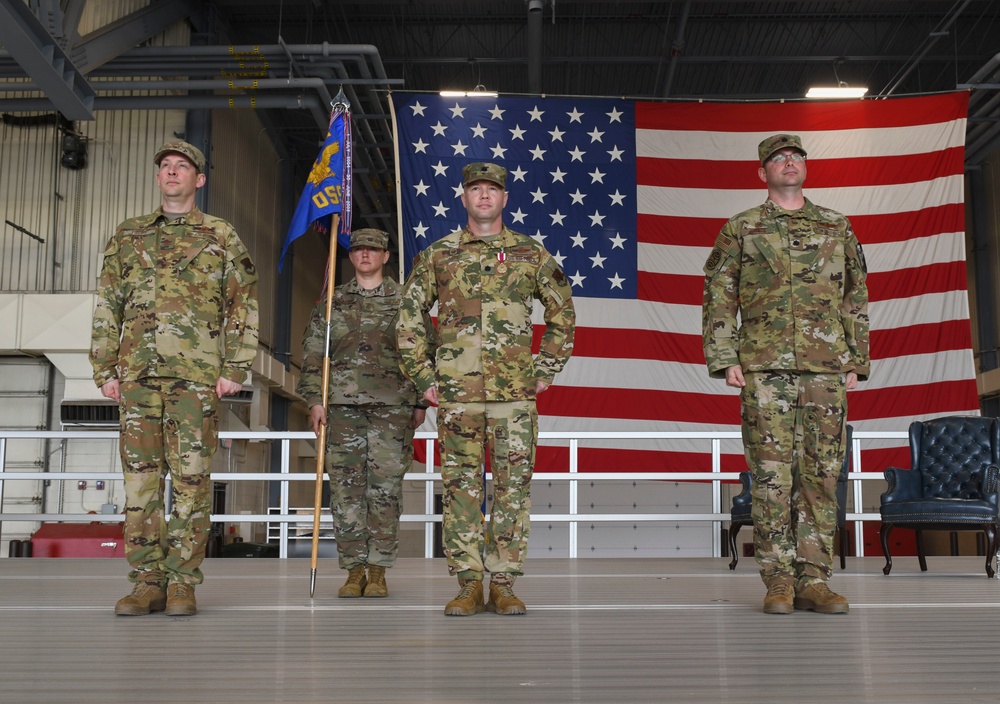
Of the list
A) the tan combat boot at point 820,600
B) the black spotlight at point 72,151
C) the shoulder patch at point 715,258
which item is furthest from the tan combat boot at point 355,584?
the black spotlight at point 72,151

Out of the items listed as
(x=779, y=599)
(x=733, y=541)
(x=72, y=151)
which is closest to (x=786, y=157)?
(x=779, y=599)

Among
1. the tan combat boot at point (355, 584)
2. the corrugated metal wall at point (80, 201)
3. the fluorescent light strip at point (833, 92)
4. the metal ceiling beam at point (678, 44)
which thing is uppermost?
the metal ceiling beam at point (678, 44)

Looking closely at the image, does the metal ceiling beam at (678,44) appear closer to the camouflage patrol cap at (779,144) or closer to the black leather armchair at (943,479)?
the black leather armchair at (943,479)

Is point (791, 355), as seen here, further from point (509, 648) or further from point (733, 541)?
point (733, 541)

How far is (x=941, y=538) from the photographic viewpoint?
45.2 ft

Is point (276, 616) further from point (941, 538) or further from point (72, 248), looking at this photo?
point (941, 538)

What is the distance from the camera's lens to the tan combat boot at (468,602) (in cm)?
340

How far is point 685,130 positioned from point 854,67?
22.5ft

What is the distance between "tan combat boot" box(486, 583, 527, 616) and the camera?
345cm

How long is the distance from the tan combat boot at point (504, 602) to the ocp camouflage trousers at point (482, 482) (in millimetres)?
64

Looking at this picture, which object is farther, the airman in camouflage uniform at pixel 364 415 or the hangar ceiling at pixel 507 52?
the hangar ceiling at pixel 507 52

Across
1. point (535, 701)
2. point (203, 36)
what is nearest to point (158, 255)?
point (535, 701)

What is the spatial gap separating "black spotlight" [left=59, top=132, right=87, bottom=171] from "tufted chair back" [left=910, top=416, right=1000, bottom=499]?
1110cm

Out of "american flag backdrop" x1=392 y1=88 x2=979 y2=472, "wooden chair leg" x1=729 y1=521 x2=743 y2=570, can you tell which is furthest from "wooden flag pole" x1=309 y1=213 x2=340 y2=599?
"american flag backdrop" x1=392 y1=88 x2=979 y2=472
